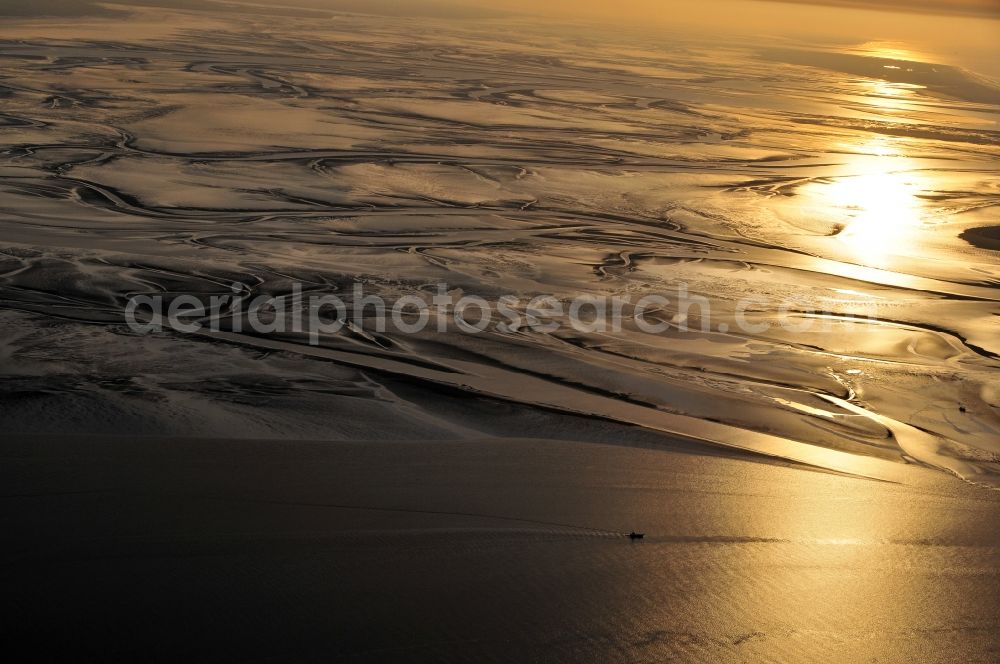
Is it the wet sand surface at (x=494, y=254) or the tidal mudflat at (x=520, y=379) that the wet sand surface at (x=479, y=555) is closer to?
the tidal mudflat at (x=520, y=379)

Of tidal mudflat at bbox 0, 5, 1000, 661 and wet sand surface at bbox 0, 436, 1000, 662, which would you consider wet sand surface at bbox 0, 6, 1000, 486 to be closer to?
tidal mudflat at bbox 0, 5, 1000, 661

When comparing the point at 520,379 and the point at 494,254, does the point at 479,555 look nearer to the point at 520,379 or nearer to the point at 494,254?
the point at 520,379

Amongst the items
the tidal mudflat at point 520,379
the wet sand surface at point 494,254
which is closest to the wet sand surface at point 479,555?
the tidal mudflat at point 520,379

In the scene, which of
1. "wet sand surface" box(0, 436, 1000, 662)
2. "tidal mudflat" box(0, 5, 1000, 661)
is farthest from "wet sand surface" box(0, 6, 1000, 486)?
"wet sand surface" box(0, 436, 1000, 662)

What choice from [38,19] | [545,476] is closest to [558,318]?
[545,476]

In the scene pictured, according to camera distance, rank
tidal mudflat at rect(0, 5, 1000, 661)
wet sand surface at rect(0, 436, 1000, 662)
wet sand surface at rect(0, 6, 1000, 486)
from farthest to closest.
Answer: wet sand surface at rect(0, 6, 1000, 486), tidal mudflat at rect(0, 5, 1000, 661), wet sand surface at rect(0, 436, 1000, 662)

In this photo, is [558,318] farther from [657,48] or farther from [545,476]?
[657,48]

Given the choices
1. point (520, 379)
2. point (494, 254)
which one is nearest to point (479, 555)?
point (520, 379)

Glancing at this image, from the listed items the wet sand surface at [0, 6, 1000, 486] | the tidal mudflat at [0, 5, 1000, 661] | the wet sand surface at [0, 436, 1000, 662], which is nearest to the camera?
the wet sand surface at [0, 436, 1000, 662]
